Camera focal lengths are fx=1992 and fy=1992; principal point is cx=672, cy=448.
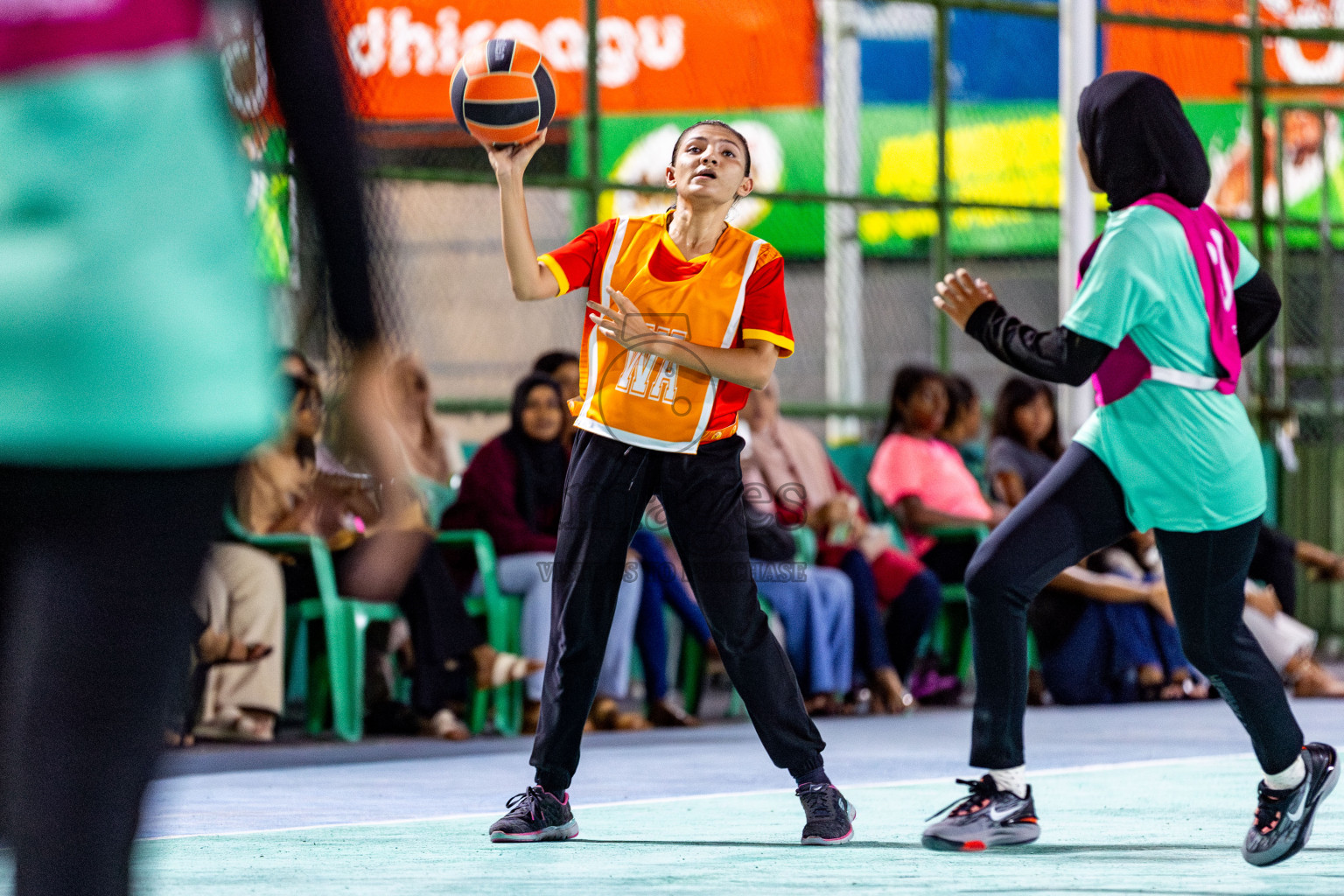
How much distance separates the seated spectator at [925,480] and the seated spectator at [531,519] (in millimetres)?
1821

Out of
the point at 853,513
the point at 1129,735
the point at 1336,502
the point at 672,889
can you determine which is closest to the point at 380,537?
the point at 672,889

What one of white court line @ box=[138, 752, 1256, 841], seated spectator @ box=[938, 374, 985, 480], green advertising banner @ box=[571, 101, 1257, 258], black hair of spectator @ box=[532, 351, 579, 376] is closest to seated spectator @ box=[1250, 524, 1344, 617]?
seated spectator @ box=[938, 374, 985, 480]

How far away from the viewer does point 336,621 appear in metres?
7.46

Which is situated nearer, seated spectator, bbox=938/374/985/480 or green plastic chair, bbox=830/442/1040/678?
green plastic chair, bbox=830/442/1040/678

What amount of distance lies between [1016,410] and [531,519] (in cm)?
280

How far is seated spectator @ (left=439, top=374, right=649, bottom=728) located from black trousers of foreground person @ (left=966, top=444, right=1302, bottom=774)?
3471mm

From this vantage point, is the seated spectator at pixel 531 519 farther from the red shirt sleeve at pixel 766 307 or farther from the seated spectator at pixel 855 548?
the red shirt sleeve at pixel 766 307

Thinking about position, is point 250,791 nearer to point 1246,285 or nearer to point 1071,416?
point 1246,285

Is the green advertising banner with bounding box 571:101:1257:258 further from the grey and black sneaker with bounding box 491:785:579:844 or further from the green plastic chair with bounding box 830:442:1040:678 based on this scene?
the grey and black sneaker with bounding box 491:785:579:844

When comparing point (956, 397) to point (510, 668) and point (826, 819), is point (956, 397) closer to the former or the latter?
point (510, 668)

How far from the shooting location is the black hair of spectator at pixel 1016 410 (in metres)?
9.61

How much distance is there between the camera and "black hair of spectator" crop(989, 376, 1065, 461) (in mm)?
9612

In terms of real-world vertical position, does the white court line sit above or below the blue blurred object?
below

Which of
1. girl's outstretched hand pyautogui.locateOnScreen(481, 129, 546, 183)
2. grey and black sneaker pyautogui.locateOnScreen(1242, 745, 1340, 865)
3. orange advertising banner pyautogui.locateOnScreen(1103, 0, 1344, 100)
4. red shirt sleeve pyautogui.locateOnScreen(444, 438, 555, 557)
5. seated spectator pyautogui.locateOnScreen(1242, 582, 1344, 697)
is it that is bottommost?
seated spectator pyautogui.locateOnScreen(1242, 582, 1344, 697)
